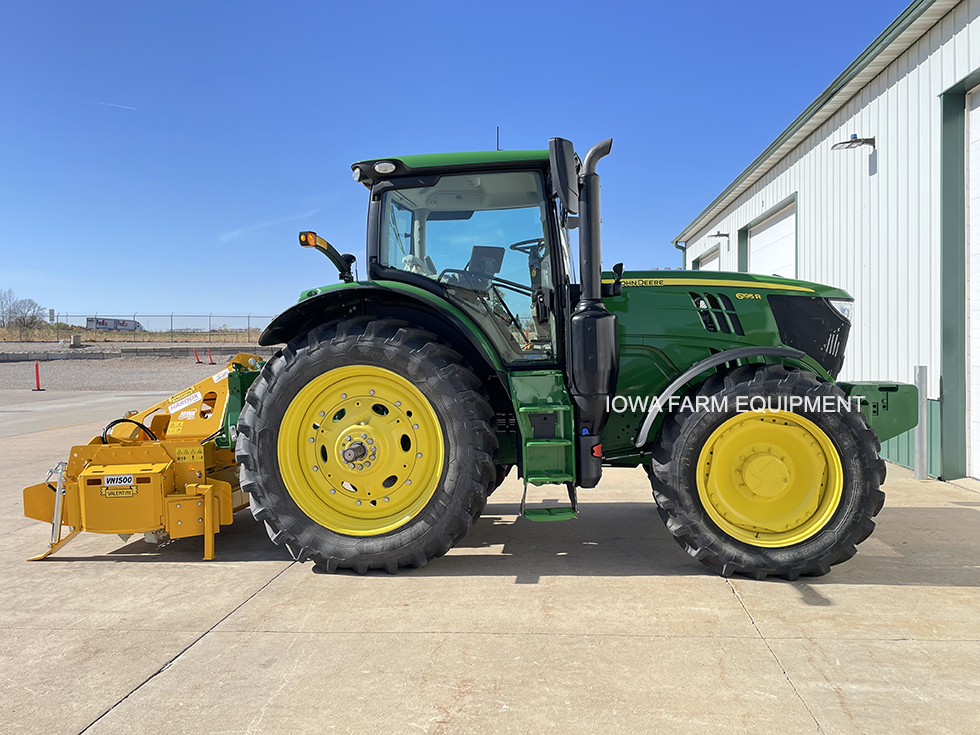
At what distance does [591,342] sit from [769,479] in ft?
3.96

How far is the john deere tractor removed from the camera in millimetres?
3629

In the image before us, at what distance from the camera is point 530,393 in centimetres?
386

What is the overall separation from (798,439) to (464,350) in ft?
6.44

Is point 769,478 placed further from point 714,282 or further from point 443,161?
point 443,161

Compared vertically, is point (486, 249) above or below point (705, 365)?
above

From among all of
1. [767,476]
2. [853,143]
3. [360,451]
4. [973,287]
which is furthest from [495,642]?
[853,143]

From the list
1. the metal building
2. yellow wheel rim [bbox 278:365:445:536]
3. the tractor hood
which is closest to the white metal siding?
the metal building

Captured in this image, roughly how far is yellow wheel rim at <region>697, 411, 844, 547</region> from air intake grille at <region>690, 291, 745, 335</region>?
63 centimetres

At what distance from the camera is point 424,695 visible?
244cm

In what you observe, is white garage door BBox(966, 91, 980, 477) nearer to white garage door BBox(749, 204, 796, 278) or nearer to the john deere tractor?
the john deere tractor

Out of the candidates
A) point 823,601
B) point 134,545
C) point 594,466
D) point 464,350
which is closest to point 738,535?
point 823,601

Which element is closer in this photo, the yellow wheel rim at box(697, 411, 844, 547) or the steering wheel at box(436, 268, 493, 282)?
the yellow wheel rim at box(697, 411, 844, 547)

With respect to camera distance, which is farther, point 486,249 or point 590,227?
point 486,249

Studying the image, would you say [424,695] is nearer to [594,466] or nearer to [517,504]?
[594,466]
